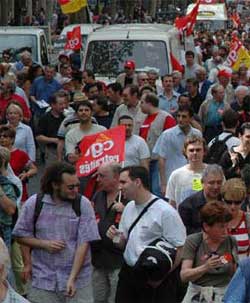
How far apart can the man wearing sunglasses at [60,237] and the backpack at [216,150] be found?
10.4 ft

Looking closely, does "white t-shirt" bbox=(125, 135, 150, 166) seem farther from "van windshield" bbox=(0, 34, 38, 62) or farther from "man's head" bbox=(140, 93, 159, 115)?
"van windshield" bbox=(0, 34, 38, 62)

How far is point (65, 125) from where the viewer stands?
1098 cm

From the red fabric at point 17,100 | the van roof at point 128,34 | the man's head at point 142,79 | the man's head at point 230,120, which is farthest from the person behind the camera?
the van roof at point 128,34

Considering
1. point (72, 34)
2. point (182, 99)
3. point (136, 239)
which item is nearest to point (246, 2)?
Answer: point (72, 34)

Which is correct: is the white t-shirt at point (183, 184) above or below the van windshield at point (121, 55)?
above

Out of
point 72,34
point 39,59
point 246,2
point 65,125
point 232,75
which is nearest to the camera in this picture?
point 65,125

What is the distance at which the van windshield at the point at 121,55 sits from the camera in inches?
680

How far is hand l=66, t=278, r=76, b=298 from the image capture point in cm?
634

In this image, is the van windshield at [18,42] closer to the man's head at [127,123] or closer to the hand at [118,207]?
the man's head at [127,123]

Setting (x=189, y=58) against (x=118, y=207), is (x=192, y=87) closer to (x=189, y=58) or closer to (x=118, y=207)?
(x=189, y=58)

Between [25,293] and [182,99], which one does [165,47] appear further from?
[25,293]

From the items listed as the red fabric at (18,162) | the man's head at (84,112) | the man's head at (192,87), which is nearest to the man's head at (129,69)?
the man's head at (192,87)

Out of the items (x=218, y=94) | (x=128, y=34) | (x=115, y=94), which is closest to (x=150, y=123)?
(x=115, y=94)

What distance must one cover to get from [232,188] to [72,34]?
15.8 m
